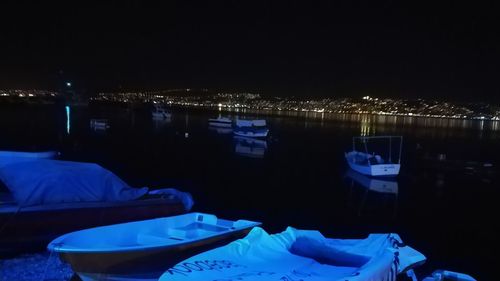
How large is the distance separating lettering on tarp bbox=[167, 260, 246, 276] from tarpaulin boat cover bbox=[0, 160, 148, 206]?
20.1 ft

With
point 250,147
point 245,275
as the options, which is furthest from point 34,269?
point 250,147

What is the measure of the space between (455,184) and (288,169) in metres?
14.4

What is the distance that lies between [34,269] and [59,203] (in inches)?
93.3

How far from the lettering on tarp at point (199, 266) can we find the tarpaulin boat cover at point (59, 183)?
6116 millimetres

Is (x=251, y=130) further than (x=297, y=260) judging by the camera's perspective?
Yes

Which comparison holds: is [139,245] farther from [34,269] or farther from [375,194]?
[375,194]

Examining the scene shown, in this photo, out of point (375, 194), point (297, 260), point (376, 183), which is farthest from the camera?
point (376, 183)

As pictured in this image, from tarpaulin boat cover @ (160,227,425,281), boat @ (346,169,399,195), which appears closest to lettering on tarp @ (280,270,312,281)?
tarpaulin boat cover @ (160,227,425,281)

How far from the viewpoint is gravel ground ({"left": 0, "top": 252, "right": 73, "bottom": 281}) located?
10359 mm

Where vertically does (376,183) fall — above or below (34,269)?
below

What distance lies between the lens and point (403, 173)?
4712cm

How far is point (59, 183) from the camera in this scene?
42.9 ft

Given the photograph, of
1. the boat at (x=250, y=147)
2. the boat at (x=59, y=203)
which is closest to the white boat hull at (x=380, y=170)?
the boat at (x=250, y=147)

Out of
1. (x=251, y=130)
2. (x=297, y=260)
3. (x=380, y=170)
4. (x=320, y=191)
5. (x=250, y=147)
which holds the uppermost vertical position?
(x=297, y=260)
